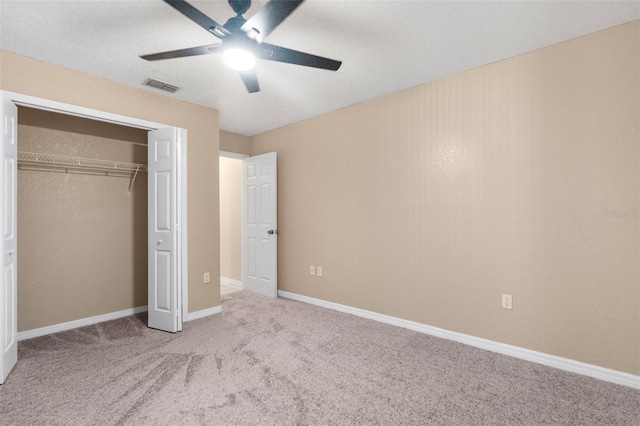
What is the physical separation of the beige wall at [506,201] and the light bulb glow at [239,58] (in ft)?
6.66

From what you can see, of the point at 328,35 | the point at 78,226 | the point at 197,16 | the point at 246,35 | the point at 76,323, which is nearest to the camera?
the point at 197,16

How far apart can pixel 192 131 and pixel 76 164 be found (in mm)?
1298

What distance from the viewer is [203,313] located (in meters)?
3.89

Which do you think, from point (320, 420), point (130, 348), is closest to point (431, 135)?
point (320, 420)

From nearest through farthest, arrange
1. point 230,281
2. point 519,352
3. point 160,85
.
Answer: point 519,352 < point 160,85 < point 230,281

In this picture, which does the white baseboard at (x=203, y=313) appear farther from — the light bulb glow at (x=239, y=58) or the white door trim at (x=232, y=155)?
the light bulb glow at (x=239, y=58)

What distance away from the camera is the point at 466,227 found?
3055mm

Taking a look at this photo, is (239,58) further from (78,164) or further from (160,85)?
(78,164)

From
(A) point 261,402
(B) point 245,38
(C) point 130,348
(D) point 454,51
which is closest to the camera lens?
(B) point 245,38

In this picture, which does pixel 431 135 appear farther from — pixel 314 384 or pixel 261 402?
pixel 261 402

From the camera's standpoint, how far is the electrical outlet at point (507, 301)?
2789 millimetres

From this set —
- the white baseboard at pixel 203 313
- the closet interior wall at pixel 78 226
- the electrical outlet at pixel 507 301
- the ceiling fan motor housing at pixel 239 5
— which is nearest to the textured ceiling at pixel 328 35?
the ceiling fan motor housing at pixel 239 5

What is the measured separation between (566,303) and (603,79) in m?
1.72

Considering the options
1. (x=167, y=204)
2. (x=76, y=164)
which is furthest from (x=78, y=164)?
(x=167, y=204)
